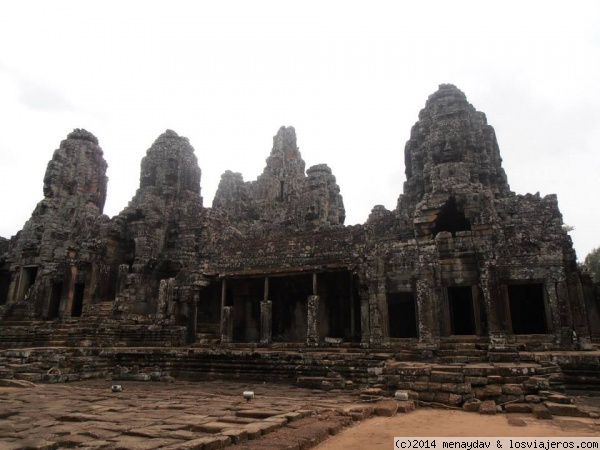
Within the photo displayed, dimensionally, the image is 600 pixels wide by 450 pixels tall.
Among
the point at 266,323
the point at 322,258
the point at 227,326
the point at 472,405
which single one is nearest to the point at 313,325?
the point at 266,323

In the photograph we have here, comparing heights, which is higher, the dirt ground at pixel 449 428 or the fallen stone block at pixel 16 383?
the dirt ground at pixel 449 428

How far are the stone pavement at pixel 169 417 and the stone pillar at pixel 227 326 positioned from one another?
7321mm

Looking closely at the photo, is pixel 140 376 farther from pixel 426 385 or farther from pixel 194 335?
pixel 426 385

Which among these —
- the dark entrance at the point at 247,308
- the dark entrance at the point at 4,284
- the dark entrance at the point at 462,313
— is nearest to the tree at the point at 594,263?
the dark entrance at the point at 462,313

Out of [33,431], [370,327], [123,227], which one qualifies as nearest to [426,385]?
[370,327]

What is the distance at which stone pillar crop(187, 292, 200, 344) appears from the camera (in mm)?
19906

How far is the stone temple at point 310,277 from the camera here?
14.2 metres

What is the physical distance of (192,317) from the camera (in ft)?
66.2

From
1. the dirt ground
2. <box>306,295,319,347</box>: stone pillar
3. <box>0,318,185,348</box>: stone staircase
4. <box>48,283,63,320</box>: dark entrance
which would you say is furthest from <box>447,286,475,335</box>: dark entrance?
<box>48,283,63,320</box>: dark entrance

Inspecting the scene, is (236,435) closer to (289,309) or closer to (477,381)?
(477,381)

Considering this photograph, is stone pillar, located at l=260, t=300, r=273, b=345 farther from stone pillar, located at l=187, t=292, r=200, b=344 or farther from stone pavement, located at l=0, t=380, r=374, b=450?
stone pavement, located at l=0, t=380, r=374, b=450

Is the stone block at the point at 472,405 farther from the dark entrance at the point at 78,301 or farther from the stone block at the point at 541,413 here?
the dark entrance at the point at 78,301

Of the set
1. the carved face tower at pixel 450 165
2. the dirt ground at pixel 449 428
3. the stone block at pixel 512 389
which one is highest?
the carved face tower at pixel 450 165

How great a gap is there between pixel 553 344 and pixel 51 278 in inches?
1044
